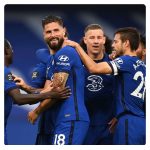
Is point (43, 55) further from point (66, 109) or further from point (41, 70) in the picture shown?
point (66, 109)

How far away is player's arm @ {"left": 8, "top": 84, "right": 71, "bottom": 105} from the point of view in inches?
192

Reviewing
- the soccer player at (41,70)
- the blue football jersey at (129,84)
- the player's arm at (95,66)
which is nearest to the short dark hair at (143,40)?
the blue football jersey at (129,84)

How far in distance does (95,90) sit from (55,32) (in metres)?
0.72

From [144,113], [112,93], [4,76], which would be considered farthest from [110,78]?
[4,76]

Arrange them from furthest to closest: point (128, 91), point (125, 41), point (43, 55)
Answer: point (43, 55) < point (125, 41) < point (128, 91)

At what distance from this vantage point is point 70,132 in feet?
15.9

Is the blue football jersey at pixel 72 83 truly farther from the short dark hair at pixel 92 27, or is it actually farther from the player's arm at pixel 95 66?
the short dark hair at pixel 92 27

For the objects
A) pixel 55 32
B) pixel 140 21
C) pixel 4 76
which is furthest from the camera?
pixel 140 21

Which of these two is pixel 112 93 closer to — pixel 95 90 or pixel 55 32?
pixel 95 90

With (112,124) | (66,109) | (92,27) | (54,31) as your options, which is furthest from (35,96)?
(92,27)

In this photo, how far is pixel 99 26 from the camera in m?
5.68

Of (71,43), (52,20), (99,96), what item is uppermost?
(52,20)

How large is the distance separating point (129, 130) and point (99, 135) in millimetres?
668

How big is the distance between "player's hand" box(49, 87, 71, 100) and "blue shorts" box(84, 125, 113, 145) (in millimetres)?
795
